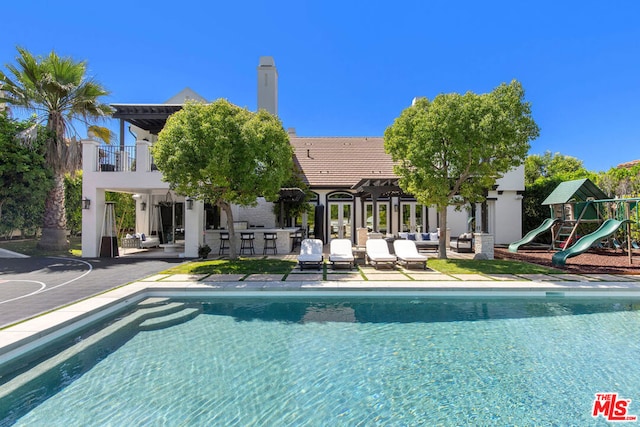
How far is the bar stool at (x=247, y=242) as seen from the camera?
15675 millimetres

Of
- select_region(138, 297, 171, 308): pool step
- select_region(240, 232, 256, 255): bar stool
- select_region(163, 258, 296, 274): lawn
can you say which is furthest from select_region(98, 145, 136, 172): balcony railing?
select_region(138, 297, 171, 308): pool step

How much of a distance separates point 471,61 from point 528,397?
58.5 ft

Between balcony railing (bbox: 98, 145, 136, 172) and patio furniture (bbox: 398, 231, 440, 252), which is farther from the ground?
balcony railing (bbox: 98, 145, 136, 172)

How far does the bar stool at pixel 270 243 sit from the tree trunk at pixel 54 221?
34.1 ft

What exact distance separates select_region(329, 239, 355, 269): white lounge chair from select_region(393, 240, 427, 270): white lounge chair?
6.17 feet

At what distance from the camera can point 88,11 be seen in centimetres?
1179

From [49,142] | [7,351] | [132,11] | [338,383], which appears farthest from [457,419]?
[49,142]

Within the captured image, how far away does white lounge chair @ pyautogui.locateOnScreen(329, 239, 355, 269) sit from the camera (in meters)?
11.3

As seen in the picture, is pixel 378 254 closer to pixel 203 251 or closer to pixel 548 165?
pixel 203 251

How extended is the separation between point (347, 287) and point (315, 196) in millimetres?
12568

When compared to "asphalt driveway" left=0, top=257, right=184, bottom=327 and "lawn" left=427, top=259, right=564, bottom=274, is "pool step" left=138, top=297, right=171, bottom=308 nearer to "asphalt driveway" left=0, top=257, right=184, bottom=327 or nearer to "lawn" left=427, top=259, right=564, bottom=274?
"asphalt driveway" left=0, top=257, right=184, bottom=327

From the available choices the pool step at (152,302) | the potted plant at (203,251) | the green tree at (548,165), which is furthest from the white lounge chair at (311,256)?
the green tree at (548,165)

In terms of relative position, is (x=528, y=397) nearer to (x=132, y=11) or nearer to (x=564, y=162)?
(x=132, y=11)

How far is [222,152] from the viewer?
975 cm
